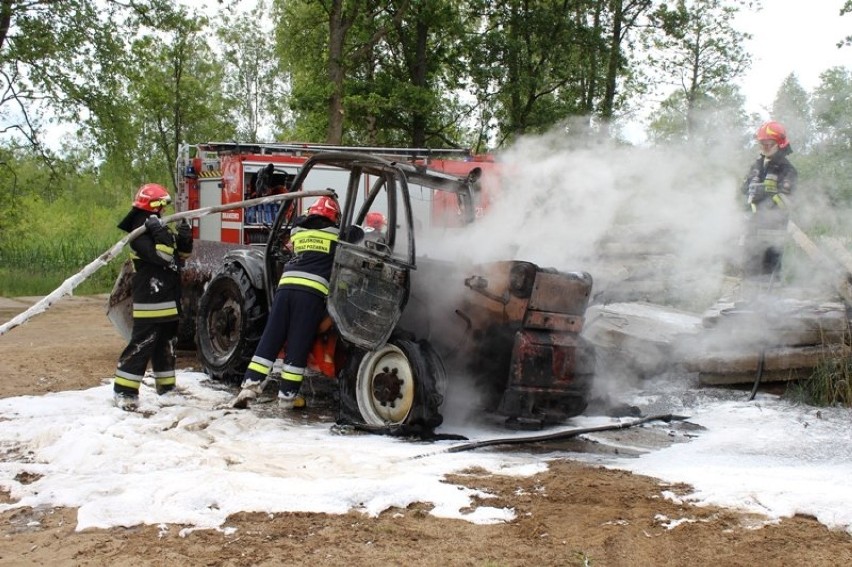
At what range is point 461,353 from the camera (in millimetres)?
5879

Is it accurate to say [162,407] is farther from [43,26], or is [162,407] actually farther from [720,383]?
[43,26]

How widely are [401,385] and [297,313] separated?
107cm

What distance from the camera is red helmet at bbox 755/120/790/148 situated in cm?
756

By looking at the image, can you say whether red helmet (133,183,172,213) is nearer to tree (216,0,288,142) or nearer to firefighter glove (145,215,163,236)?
firefighter glove (145,215,163,236)

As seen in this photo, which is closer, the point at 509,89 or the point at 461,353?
the point at 461,353

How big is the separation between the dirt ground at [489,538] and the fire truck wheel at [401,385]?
1.10 m

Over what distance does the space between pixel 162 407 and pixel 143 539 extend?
9.53ft

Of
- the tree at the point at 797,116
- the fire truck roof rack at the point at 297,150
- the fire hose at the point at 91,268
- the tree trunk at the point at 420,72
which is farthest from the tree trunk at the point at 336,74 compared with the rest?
the fire hose at the point at 91,268

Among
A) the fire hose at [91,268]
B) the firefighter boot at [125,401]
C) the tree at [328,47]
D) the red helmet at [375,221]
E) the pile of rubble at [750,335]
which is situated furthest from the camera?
the tree at [328,47]

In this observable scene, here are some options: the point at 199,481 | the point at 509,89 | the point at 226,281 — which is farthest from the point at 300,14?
the point at 199,481

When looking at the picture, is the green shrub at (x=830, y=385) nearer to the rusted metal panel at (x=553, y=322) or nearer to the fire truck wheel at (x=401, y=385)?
the rusted metal panel at (x=553, y=322)

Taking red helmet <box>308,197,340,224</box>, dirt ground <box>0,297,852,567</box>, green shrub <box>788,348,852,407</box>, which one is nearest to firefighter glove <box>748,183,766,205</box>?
green shrub <box>788,348,852,407</box>

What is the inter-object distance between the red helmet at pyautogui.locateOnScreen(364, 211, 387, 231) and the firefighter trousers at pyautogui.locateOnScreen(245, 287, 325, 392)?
27.6 inches

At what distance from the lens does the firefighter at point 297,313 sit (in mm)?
6086
